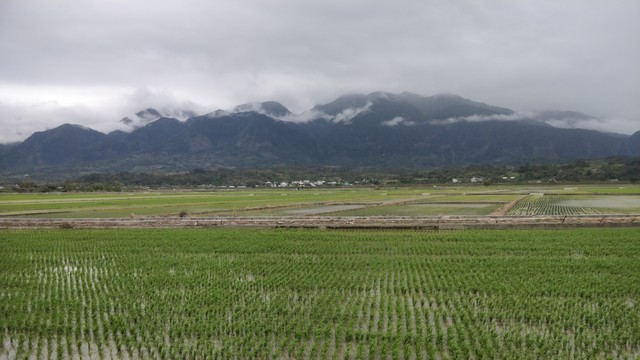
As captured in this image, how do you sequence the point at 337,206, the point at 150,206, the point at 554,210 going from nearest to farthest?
1. the point at 554,210
2. the point at 150,206
3. the point at 337,206

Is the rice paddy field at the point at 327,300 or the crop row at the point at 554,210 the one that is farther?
the crop row at the point at 554,210

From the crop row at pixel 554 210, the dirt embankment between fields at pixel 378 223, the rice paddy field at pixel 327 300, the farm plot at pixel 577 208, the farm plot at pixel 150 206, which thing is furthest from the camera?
the farm plot at pixel 150 206

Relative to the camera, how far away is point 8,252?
23.5m

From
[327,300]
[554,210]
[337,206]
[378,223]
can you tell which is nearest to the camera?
Answer: [327,300]

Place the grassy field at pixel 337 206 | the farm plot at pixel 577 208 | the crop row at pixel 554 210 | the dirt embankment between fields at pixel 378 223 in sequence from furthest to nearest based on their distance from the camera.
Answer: the grassy field at pixel 337 206 → the farm plot at pixel 577 208 → the crop row at pixel 554 210 → the dirt embankment between fields at pixel 378 223

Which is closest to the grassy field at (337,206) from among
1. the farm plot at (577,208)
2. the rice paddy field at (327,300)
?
the farm plot at (577,208)

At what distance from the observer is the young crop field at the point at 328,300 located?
1028 cm

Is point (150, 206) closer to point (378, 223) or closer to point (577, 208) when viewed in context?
point (378, 223)

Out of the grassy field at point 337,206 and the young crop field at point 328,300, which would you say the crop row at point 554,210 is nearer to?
the grassy field at point 337,206

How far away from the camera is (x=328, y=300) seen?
1370cm

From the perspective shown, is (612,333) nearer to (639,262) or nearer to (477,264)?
(477,264)

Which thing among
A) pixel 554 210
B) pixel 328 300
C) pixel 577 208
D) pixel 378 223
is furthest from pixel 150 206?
pixel 328 300

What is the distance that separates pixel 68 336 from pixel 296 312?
538 cm

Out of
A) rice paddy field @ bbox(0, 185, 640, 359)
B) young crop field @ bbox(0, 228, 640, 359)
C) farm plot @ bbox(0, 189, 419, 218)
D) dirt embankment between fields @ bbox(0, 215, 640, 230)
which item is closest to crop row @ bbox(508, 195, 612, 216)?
dirt embankment between fields @ bbox(0, 215, 640, 230)
